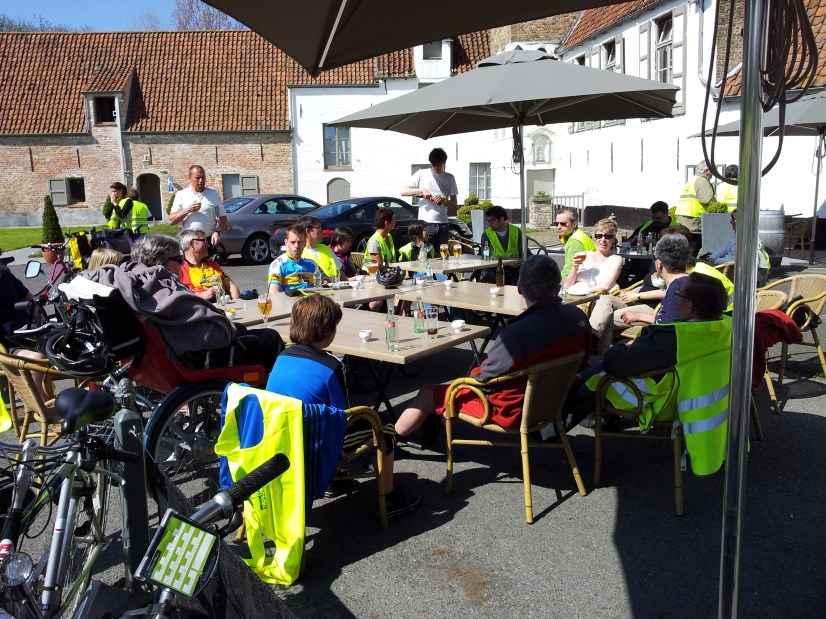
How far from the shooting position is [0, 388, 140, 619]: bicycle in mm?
1962

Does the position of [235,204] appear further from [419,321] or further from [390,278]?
[419,321]

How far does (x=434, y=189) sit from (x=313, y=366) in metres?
6.35

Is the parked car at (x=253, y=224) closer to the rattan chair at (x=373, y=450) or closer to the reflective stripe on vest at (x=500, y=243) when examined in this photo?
the reflective stripe on vest at (x=500, y=243)

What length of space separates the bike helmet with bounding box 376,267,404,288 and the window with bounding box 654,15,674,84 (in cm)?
1243

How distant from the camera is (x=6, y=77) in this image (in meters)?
29.3

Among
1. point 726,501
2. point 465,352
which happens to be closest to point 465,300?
point 465,352

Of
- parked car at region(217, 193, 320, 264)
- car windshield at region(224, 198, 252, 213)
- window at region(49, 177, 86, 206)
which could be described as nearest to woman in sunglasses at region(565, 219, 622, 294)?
parked car at region(217, 193, 320, 264)

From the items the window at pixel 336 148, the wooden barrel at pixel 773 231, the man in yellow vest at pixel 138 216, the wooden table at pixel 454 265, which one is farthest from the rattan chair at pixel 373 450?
the window at pixel 336 148

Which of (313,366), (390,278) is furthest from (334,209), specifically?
(313,366)

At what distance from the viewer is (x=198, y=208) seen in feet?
26.5

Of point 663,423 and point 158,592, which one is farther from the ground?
point 158,592

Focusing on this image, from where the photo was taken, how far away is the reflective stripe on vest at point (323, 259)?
694cm

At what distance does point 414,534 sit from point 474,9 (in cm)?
236

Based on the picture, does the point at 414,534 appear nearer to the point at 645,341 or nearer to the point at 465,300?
the point at 645,341
